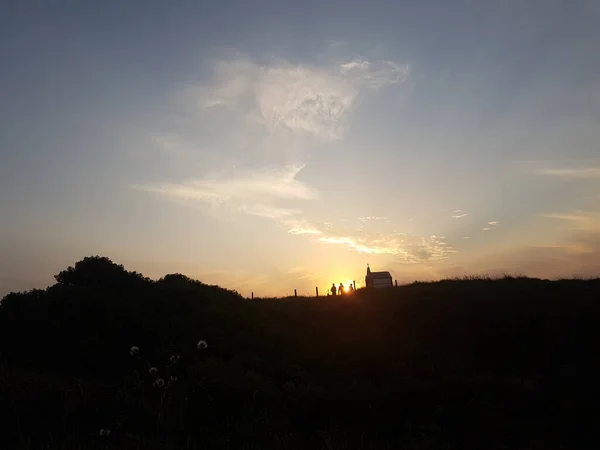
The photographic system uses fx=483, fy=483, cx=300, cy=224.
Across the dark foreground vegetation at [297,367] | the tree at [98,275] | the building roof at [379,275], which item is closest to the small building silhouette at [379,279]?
the building roof at [379,275]

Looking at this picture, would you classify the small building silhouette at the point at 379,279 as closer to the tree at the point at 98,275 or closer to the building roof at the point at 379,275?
the building roof at the point at 379,275

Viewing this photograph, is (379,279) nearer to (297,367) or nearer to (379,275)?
(379,275)

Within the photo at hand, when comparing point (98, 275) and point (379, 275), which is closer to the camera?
point (98, 275)

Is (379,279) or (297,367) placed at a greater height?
(379,279)

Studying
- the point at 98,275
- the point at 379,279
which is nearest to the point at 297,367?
the point at 98,275

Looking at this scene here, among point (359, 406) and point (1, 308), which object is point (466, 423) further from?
point (1, 308)

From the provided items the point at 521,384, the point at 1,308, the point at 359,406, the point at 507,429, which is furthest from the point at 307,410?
the point at 1,308

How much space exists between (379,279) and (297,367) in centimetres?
2516

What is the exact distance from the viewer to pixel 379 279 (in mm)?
42656

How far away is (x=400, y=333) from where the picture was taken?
23.9 meters

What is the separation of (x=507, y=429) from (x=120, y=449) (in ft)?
35.0

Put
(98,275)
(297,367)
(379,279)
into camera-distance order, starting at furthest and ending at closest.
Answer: (379,279), (98,275), (297,367)

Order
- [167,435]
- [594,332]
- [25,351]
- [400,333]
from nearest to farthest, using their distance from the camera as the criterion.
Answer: [167,435], [25,351], [594,332], [400,333]

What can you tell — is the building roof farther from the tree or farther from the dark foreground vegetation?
the tree
